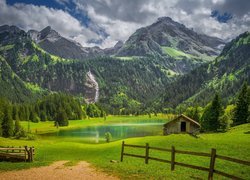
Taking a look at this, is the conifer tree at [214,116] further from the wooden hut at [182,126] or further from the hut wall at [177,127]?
the hut wall at [177,127]

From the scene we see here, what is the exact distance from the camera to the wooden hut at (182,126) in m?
110

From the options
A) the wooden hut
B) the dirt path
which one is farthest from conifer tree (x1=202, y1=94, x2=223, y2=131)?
the dirt path

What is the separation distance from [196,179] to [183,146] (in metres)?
32.0

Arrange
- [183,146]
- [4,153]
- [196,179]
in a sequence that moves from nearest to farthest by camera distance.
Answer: [196,179]
[4,153]
[183,146]

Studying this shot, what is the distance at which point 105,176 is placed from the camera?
30391mm

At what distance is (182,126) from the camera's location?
370 ft

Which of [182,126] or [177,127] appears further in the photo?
[182,126]

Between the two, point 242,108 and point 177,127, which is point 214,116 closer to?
point 242,108

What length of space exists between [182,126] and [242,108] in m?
22.4

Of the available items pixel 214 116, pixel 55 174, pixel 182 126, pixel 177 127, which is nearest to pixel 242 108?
pixel 214 116

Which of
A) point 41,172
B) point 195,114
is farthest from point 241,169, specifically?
point 195,114

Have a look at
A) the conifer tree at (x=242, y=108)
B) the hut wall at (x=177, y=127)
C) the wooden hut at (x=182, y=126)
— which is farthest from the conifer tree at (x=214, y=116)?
the conifer tree at (x=242, y=108)

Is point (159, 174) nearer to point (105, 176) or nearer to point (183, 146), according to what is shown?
point (105, 176)

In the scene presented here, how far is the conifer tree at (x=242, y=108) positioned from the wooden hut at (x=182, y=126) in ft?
46.8
